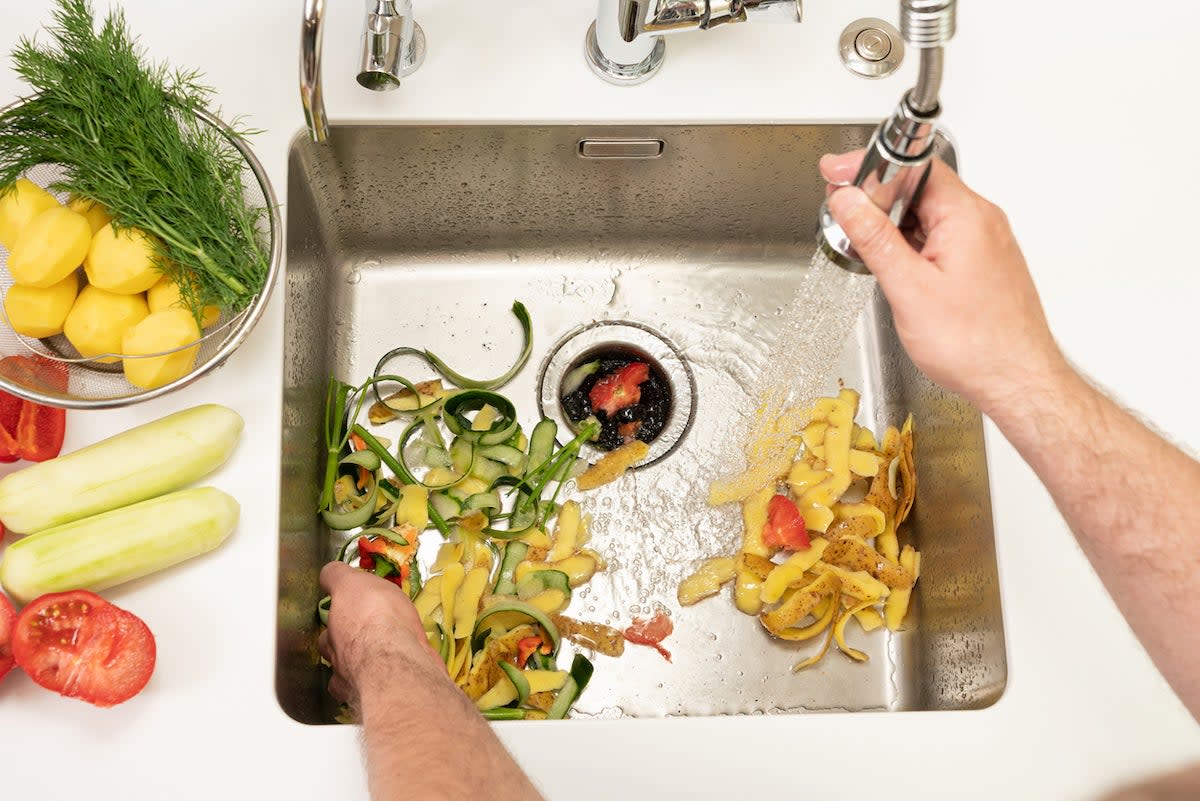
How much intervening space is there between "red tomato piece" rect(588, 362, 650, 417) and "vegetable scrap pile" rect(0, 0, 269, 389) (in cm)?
43

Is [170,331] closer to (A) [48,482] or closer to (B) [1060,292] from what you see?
(A) [48,482]

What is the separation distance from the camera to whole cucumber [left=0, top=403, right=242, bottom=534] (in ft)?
2.65

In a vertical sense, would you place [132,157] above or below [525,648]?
above

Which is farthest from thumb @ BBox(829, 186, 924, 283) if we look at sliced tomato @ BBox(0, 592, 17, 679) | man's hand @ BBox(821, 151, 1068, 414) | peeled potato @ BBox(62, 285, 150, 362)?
sliced tomato @ BBox(0, 592, 17, 679)

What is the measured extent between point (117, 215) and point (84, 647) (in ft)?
1.14

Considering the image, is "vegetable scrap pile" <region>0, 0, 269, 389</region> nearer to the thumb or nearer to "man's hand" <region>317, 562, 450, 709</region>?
"man's hand" <region>317, 562, 450, 709</region>

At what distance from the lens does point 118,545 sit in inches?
31.2

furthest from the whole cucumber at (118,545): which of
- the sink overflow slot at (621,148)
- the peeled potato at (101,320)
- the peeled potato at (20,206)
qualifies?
the sink overflow slot at (621,148)

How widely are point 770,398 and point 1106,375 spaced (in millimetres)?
352

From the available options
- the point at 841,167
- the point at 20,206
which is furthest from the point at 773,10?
the point at 20,206

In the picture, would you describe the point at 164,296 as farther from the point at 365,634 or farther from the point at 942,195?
the point at 942,195

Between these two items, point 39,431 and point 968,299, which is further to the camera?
point 39,431

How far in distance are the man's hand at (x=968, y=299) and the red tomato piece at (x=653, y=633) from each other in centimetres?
46

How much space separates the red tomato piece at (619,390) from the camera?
1.15 m
